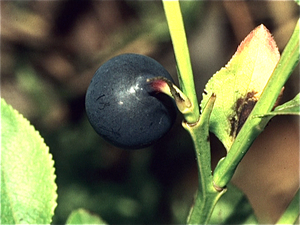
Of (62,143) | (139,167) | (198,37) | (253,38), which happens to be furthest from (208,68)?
(253,38)

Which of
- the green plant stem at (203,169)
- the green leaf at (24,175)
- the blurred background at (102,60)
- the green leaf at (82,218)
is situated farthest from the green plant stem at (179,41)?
the blurred background at (102,60)

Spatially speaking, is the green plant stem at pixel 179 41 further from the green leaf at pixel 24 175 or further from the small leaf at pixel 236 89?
the green leaf at pixel 24 175

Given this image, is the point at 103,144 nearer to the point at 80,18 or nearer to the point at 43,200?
the point at 80,18

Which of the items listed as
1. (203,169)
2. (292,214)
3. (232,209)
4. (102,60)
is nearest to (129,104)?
(203,169)

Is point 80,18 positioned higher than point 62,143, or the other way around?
point 80,18

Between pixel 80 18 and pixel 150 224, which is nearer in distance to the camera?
pixel 150 224
